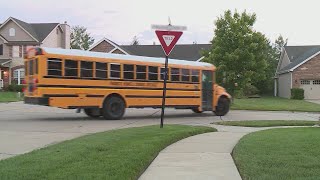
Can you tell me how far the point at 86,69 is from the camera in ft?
58.3

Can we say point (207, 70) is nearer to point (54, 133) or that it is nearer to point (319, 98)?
point (54, 133)

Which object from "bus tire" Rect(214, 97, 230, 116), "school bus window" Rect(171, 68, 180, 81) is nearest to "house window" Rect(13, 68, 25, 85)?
"bus tire" Rect(214, 97, 230, 116)

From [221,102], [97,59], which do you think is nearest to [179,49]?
[221,102]

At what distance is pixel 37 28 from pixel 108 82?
42590 millimetres

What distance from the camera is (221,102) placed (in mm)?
23000

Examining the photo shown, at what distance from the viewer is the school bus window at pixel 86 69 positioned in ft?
58.0

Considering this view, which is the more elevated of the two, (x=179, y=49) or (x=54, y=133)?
(x=179, y=49)

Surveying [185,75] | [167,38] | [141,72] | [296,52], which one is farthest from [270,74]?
[167,38]

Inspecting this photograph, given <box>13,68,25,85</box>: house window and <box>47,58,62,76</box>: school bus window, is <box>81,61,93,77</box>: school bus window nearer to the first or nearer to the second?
<box>47,58,62,76</box>: school bus window

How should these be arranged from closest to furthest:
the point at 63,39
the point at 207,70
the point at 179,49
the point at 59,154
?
1. the point at 59,154
2. the point at 207,70
3. the point at 179,49
4. the point at 63,39

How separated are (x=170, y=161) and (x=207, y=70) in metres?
14.1

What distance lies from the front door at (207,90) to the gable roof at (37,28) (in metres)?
36.9

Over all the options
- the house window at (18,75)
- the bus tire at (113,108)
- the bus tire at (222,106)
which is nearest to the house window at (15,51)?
the house window at (18,75)

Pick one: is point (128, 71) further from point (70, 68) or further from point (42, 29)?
point (42, 29)
